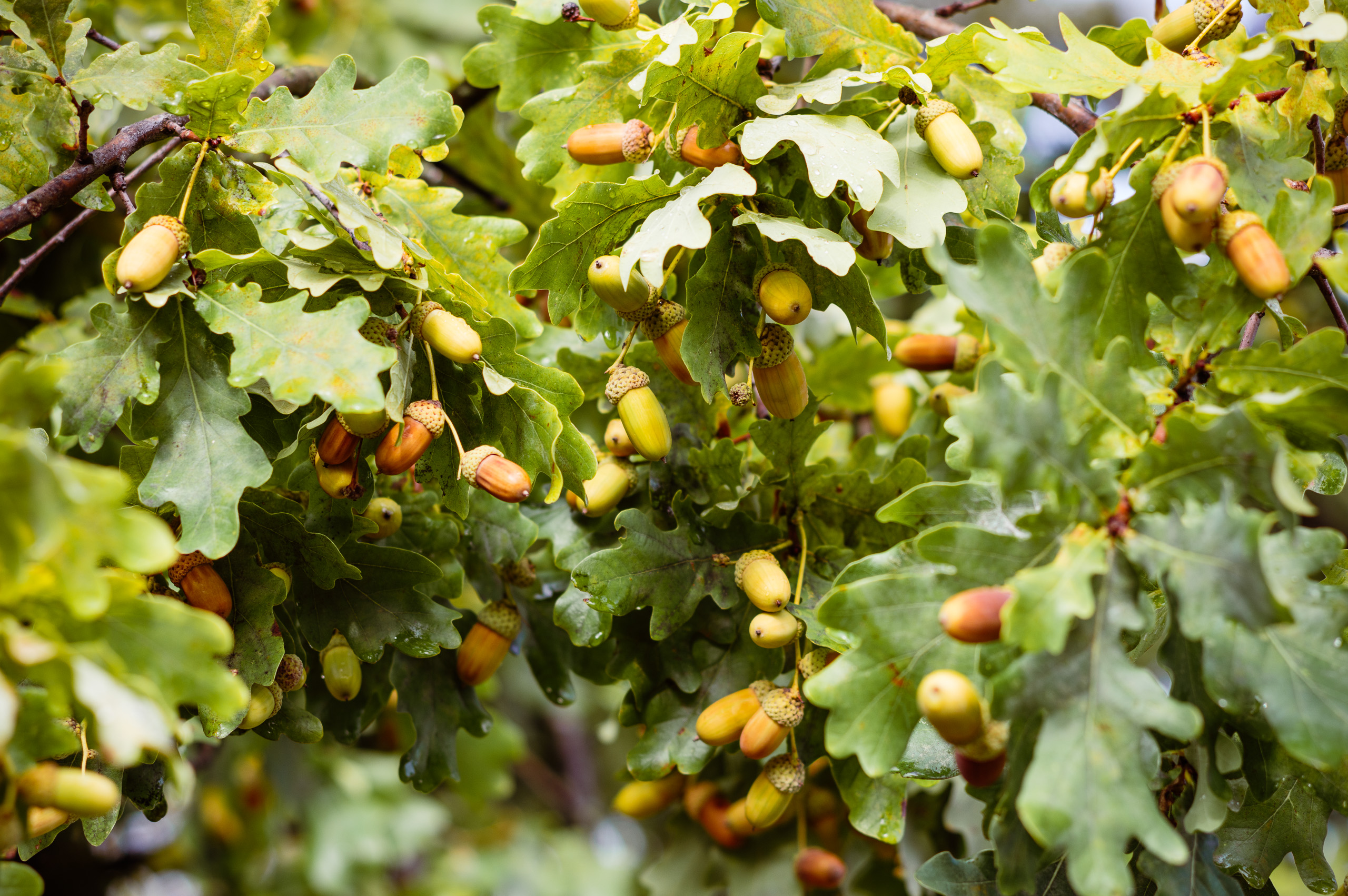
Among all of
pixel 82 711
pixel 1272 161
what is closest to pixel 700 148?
pixel 1272 161

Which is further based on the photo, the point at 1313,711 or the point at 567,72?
the point at 567,72

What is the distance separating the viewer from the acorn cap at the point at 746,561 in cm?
123

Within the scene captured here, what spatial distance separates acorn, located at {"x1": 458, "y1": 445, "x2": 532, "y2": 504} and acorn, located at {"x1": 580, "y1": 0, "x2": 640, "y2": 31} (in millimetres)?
608

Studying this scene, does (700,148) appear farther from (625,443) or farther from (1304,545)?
(1304,545)

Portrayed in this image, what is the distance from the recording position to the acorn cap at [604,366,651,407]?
1.24 metres

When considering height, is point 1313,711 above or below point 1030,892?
above

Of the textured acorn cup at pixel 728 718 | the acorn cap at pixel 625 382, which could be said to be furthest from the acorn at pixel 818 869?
the acorn cap at pixel 625 382

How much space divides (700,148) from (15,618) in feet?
2.84

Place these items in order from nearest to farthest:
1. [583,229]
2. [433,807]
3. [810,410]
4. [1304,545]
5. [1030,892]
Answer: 1. [1304,545]
2. [1030,892]
3. [583,229]
4. [810,410]
5. [433,807]

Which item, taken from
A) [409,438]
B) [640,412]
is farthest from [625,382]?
[409,438]

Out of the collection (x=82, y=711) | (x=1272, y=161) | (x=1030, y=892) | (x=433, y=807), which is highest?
(x=1272, y=161)

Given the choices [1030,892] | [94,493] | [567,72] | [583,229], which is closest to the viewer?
[94,493]

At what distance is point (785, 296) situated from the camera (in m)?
1.09

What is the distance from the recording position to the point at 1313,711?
77cm
